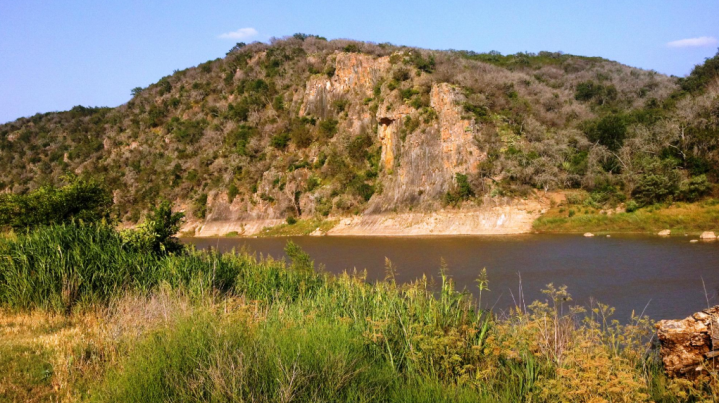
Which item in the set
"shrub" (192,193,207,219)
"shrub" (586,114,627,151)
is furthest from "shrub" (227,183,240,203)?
"shrub" (586,114,627,151)

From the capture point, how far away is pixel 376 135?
53.7 meters

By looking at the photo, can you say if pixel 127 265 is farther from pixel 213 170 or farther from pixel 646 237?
pixel 213 170

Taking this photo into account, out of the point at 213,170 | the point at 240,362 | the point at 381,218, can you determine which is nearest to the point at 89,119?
the point at 213,170

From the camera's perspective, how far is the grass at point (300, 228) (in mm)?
47250

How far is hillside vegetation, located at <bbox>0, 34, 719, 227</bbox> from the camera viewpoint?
39188mm

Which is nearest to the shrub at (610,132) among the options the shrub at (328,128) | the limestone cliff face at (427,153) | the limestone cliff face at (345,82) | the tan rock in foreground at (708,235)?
the limestone cliff face at (427,153)

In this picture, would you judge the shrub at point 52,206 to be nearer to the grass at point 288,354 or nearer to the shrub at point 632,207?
the grass at point 288,354

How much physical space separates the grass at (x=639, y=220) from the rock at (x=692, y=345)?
28.0 meters

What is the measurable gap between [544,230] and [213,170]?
44.5 meters

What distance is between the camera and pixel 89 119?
88562 mm

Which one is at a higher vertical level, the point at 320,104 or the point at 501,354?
the point at 320,104

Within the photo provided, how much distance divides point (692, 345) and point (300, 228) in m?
43.9

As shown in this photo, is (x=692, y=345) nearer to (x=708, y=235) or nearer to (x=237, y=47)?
(x=708, y=235)

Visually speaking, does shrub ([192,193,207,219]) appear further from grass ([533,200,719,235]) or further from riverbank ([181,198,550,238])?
grass ([533,200,719,235])
